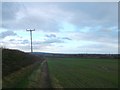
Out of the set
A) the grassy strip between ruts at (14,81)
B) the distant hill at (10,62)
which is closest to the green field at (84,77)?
the grassy strip between ruts at (14,81)

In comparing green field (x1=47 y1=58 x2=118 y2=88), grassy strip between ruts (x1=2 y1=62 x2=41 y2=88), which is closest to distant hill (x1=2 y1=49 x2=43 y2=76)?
grassy strip between ruts (x1=2 y1=62 x2=41 y2=88)

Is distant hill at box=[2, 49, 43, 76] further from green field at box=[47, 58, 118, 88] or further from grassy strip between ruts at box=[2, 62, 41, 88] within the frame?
green field at box=[47, 58, 118, 88]

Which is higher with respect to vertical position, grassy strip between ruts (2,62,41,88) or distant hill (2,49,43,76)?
distant hill (2,49,43,76)

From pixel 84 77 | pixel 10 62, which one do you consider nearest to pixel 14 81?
pixel 10 62

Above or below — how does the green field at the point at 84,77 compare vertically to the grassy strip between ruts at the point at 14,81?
below

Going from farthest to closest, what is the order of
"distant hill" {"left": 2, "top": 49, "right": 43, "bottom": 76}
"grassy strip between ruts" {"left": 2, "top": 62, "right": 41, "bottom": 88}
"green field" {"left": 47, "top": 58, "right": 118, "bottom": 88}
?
"distant hill" {"left": 2, "top": 49, "right": 43, "bottom": 76} → "green field" {"left": 47, "top": 58, "right": 118, "bottom": 88} → "grassy strip between ruts" {"left": 2, "top": 62, "right": 41, "bottom": 88}

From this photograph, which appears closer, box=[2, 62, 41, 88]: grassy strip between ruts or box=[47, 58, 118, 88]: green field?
box=[2, 62, 41, 88]: grassy strip between ruts

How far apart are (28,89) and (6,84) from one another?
1.75 metres

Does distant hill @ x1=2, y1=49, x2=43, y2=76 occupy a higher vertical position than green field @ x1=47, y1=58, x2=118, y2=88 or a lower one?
higher

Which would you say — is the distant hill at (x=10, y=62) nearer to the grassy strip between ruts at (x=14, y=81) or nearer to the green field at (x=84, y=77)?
the grassy strip between ruts at (x=14, y=81)

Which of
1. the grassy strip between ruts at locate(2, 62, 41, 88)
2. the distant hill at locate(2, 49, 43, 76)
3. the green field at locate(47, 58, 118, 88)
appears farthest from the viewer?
the distant hill at locate(2, 49, 43, 76)

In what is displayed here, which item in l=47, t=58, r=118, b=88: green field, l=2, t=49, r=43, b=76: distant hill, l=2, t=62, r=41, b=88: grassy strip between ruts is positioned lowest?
l=47, t=58, r=118, b=88: green field

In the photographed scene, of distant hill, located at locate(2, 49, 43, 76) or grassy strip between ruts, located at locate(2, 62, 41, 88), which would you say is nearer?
grassy strip between ruts, located at locate(2, 62, 41, 88)

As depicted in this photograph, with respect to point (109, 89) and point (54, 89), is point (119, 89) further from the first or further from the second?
point (54, 89)
